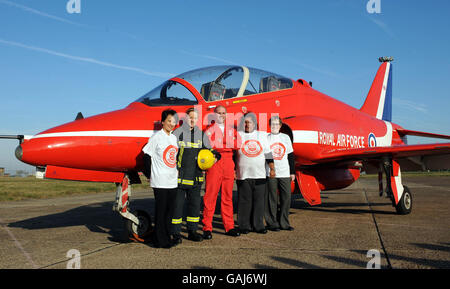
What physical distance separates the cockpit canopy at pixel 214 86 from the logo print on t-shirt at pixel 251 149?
1.01 metres

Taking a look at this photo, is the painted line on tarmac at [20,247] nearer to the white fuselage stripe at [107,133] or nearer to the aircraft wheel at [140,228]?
the aircraft wheel at [140,228]

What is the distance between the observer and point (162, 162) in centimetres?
454

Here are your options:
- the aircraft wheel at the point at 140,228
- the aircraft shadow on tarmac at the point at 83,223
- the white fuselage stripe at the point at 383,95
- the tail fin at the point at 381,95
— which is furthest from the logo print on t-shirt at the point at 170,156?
the white fuselage stripe at the point at 383,95

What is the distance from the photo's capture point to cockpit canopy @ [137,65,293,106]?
19.0ft

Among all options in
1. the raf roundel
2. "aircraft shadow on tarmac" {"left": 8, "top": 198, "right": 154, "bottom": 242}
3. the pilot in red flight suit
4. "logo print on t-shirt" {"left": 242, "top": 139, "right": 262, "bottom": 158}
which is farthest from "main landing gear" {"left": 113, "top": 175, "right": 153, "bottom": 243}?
the raf roundel

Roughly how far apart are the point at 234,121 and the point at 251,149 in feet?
2.23

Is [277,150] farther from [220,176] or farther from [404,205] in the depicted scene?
[404,205]

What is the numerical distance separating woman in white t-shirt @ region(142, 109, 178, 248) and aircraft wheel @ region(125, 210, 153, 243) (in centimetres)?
48

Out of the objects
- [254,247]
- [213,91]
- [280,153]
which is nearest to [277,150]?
[280,153]

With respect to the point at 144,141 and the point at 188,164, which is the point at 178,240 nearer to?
the point at 188,164

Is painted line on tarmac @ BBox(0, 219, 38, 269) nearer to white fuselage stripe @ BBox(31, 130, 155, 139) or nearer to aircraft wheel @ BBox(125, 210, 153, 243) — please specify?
aircraft wheel @ BBox(125, 210, 153, 243)

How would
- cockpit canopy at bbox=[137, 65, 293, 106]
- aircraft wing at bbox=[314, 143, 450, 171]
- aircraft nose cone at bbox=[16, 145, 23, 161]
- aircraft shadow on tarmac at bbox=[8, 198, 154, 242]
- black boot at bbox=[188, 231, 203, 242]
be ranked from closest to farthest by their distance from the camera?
1. aircraft nose cone at bbox=[16, 145, 23, 161]
2. black boot at bbox=[188, 231, 203, 242]
3. cockpit canopy at bbox=[137, 65, 293, 106]
4. aircraft shadow on tarmac at bbox=[8, 198, 154, 242]
5. aircraft wing at bbox=[314, 143, 450, 171]

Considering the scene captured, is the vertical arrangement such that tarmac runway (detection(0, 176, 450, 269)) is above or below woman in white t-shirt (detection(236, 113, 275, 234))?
below
